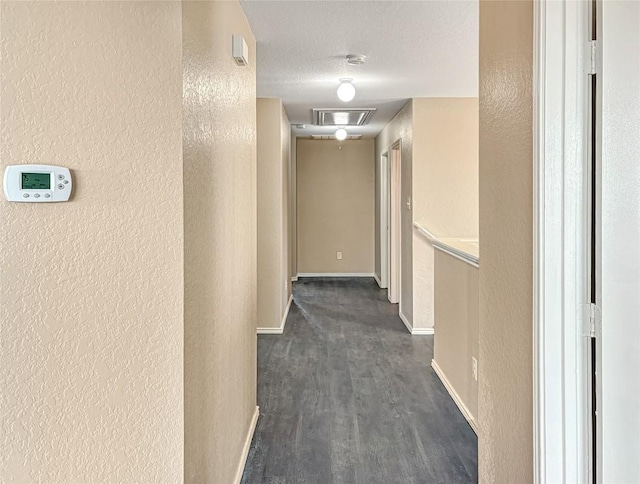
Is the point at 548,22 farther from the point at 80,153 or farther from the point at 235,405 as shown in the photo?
the point at 235,405

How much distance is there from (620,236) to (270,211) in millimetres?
3635

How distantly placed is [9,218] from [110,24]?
1.82ft

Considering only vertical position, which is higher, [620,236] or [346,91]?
[346,91]

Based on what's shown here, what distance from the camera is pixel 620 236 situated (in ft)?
4.18

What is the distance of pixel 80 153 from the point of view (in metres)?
1.25

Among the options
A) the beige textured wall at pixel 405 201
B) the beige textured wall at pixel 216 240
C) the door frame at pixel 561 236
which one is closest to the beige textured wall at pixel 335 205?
the beige textured wall at pixel 405 201

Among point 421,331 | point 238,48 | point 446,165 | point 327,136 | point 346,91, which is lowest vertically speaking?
point 421,331

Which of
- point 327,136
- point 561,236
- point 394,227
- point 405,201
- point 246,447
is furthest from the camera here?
point 327,136

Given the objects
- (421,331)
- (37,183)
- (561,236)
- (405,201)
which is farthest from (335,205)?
(37,183)

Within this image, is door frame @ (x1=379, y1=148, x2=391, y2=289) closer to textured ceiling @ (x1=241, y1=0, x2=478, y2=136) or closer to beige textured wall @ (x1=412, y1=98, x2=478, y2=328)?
beige textured wall @ (x1=412, y1=98, x2=478, y2=328)

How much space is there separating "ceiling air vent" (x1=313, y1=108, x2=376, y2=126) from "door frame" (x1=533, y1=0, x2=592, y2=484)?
3.89 metres

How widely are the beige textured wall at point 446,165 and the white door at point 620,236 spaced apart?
3360 millimetres

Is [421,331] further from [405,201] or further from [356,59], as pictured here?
[356,59]

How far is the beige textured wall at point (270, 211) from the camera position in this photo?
462 cm
